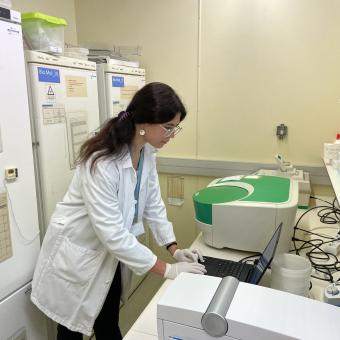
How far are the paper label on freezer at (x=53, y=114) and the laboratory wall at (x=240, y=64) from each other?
37.6 inches

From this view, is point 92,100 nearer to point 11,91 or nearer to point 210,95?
point 11,91

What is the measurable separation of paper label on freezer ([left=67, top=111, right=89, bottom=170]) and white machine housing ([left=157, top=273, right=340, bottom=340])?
1.15 m

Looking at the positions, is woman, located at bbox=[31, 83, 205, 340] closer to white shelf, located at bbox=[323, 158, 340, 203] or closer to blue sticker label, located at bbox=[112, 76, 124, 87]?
white shelf, located at bbox=[323, 158, 340, 203]

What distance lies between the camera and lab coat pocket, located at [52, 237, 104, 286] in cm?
131

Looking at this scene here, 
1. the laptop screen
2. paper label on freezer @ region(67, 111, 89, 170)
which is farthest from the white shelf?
paper label on freezer @ region(67, 111, 89, 170)

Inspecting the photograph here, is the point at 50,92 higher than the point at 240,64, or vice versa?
the point at 240,64

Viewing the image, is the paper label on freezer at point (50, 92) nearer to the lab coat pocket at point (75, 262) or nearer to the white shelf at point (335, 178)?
the lab coat pocket at point (75, 262)

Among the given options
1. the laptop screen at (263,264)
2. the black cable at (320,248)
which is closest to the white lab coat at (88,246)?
the laptop screen at (263,264)

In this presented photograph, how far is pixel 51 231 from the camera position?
135cm

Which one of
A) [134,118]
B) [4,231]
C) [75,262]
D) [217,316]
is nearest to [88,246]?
[75,262]

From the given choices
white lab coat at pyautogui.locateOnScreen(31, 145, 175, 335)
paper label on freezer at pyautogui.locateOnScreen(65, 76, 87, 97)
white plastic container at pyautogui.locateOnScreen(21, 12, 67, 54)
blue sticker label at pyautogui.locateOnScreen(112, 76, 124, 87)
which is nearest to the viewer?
white lab coat at pyautogui.locateOnScreen(31, 145, 175, 335)

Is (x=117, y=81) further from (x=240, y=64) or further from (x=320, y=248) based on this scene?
(x=320, y=248)

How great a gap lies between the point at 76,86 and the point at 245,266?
1.22 metres

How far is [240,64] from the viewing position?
216cm
